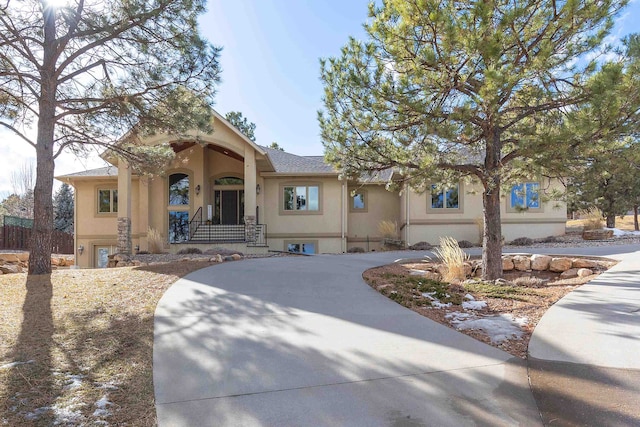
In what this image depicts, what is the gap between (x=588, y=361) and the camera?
3.76m

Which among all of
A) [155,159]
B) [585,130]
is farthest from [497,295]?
[155,159]

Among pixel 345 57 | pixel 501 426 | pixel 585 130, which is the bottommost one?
pixel 501 426

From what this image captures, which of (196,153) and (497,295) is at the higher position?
(196,153)

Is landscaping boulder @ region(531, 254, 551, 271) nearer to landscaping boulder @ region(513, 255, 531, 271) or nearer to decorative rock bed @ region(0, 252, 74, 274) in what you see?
landscaping boulder @ region(513, 255, 531, 271)

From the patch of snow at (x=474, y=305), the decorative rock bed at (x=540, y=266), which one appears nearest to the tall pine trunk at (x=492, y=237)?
the decorative rock bed at (x=540, y=266)

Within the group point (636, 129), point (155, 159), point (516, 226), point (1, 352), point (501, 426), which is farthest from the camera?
point (516, 226)

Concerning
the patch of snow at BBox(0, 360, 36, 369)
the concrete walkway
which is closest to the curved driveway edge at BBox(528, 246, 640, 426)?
the concrete walkway

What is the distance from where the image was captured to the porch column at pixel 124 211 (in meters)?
15.6

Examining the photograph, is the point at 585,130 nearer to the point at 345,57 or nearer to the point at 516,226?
the point at 345,57

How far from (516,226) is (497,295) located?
40.3 ft

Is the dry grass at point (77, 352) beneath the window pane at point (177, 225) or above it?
beneath

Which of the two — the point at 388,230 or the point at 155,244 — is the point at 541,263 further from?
the point at 155,244

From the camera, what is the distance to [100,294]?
21.9ft

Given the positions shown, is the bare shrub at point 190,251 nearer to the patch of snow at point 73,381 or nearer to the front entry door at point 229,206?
the front entry door at point 229,206
